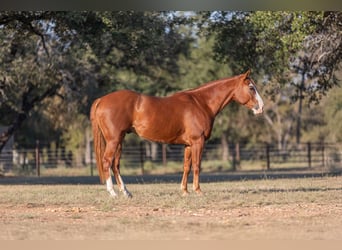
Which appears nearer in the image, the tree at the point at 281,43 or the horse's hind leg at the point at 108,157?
the horse's hind leg at the point at 108,157

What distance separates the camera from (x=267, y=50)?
1880cm

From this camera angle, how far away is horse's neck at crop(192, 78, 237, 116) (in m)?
12.0

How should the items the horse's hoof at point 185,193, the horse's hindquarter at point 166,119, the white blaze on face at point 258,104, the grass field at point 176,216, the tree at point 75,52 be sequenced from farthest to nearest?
the tree at point 75,52 → the white blaze on face at point 258,104 → the horse's hindquarter at point 166,119 → the horse's hoof at point 185,193 → the grass field at point 176,216

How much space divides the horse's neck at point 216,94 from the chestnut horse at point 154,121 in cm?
2

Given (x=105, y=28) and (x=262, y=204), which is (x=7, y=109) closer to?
(x=105, y=28)

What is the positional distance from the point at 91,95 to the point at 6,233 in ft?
58.7

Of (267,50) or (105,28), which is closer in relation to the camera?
(105,28)

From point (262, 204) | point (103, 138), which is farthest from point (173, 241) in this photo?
point (103, 138)

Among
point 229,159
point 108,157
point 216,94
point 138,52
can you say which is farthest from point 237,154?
point 108,157

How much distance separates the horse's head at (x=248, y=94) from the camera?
39.3 feet

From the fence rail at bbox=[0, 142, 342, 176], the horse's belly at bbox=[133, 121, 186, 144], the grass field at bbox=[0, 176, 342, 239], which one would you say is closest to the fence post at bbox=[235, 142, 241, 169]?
the fence rail at bbox=[0, 142, 342, 176]

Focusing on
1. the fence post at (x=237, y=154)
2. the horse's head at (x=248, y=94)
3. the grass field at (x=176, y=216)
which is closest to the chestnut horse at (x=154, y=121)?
the horse's head at (x=248, y=94)

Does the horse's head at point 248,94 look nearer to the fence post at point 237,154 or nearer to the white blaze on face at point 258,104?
the white blaze on face at point 258,104

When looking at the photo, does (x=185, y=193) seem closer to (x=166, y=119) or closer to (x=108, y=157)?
(x=166, y=119)
